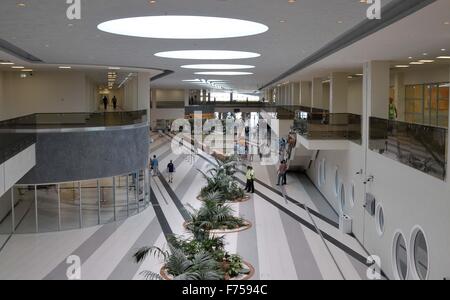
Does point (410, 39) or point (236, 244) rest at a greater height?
point (410, 39)

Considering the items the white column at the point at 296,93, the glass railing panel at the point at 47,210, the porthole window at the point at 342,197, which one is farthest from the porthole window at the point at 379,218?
the white column at the point at 296,93

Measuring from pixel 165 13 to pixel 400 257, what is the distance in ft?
21.4

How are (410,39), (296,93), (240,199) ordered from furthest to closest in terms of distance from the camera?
(296,93) < (240,199) < (410,39)

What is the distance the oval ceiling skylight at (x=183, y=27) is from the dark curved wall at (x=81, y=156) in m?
5.81

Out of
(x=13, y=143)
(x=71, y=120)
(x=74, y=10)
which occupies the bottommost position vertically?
(x=13, y=143)

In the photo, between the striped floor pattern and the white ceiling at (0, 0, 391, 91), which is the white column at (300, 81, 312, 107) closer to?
the striped floor pattern

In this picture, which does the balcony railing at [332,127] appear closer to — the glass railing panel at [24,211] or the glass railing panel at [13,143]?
the glass railing panel at [13,143]

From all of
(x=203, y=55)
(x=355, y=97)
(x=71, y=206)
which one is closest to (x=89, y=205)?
(x=71, y=206)

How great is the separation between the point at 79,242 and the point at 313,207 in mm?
7965

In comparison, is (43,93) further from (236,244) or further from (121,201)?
(236,244)

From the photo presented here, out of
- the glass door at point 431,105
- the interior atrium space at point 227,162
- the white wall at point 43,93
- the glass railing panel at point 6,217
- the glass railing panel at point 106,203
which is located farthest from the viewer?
the white wall at point 43,93

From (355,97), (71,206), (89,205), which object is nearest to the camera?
(71,206)

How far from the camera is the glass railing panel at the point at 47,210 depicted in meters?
14.5

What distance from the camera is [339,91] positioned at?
2023cm
